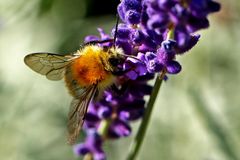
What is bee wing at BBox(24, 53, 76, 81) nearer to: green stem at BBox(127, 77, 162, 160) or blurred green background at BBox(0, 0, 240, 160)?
green stem at BBox(127, 77, 162, 160)

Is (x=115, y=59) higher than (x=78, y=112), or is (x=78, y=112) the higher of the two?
(x=115, y=59)

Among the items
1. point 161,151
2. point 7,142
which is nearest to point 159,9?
point 161,151

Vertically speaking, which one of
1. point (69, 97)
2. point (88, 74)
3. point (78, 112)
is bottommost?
point (78, 112)

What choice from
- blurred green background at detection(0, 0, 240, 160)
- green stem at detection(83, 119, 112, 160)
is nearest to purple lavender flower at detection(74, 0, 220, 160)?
green stem at detection(83, 119, 112, 160)

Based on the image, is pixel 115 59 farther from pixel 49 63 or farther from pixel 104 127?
pixel 104 127

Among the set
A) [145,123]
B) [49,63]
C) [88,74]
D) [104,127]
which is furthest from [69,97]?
[145,123]
